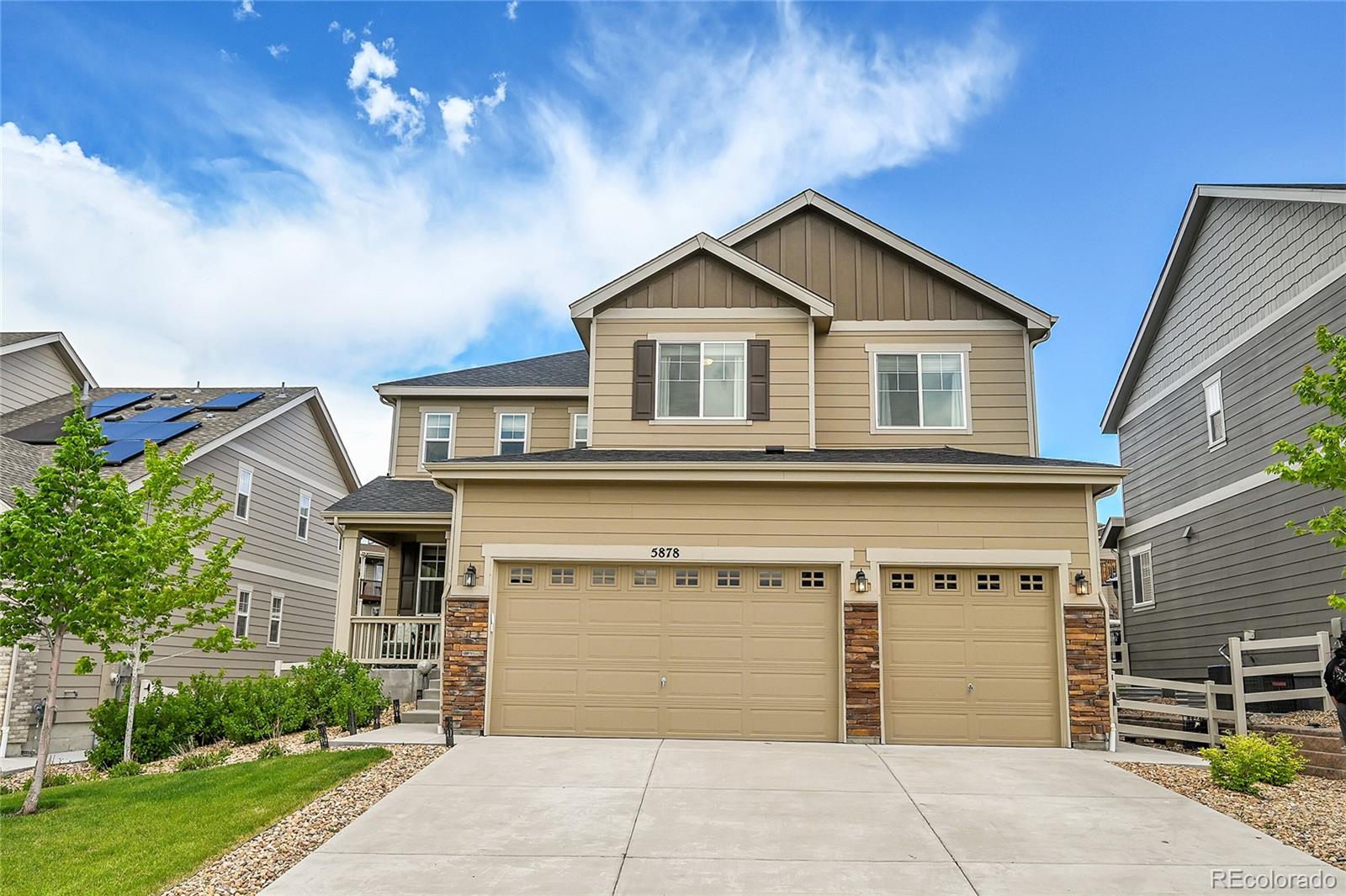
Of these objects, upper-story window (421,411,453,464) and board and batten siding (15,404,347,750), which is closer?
board and batten siding (15,404,347,750)

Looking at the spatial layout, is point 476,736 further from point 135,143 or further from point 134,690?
point 135,143

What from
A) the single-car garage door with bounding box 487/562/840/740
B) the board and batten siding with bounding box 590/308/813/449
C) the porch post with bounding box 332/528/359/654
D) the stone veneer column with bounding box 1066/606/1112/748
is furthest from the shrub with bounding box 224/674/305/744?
the stone veneer column with bounding box 1066/606/1112/748

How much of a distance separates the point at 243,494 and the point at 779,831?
16687 mm

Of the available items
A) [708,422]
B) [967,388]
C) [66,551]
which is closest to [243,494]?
[708,422]

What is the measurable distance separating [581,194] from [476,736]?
1553 cm

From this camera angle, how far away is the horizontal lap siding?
12.6m

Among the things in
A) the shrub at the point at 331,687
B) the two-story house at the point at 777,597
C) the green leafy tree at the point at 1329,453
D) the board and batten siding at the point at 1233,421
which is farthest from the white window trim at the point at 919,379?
the shrub at the point at 331,687

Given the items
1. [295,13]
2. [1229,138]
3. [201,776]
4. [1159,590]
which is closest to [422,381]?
[295,13]

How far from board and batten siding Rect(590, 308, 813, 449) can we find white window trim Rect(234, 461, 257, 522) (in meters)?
9.99

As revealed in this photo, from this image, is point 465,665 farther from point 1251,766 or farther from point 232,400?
point 232,400

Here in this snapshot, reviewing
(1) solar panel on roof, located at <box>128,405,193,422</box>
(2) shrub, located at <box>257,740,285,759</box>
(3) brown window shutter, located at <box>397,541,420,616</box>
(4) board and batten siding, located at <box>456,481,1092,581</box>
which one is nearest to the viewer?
(2) shrub, located at <box>257,740,285,759</box>

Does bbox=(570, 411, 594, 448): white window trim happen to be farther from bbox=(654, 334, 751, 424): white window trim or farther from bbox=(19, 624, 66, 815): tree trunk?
bbox=(19, 624, 66, 815): tree trunk

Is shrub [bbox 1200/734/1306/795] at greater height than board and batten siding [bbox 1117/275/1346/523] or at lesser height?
lesser

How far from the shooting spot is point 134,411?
21.1 m
